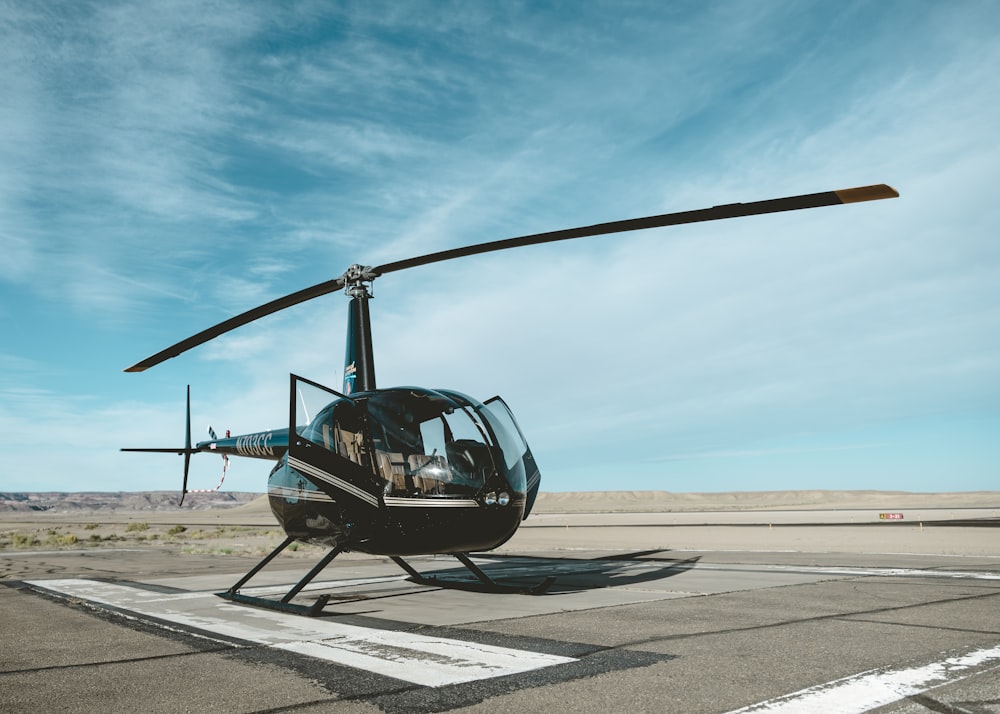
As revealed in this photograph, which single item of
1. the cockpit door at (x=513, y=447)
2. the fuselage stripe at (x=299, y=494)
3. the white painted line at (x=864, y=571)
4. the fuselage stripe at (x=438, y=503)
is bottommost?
the white painted line at (x=864, y=571)

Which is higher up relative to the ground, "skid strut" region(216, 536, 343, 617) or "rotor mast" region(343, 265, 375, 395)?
"rotor mast" region(343, 265, 375, 395)

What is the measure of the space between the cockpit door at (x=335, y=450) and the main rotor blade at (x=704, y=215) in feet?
8.82

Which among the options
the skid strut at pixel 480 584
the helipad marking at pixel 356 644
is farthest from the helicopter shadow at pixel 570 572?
the helipad marking at pixel 356 644

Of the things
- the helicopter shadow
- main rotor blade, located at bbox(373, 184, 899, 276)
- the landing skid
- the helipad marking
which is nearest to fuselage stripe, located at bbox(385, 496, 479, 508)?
the landing skid

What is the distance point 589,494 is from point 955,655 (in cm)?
13812

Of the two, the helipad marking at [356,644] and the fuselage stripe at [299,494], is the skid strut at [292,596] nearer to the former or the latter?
the helipad marking at [356,644]

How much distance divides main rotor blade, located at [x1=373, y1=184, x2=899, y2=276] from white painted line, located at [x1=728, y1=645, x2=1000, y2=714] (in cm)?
407

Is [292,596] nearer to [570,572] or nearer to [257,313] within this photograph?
[257,313]

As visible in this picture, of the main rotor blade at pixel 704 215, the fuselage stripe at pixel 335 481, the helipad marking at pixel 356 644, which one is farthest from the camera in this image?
the fuselage stripe at pixel 335 481

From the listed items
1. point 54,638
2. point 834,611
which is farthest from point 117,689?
point 834,611

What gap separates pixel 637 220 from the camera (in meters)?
8.33

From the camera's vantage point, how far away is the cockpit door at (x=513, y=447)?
9492 mm

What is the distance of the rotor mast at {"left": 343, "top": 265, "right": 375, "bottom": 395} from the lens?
11727 mm

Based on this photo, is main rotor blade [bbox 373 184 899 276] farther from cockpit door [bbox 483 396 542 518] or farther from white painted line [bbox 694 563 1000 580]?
white painted line [bbox 694 563 1000 580]
